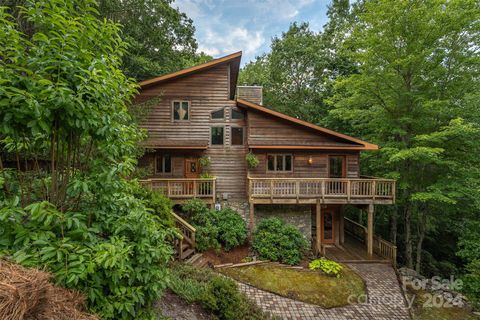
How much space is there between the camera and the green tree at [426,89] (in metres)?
8.98

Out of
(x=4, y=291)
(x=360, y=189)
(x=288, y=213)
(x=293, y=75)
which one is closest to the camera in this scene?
(x=4, y=291)

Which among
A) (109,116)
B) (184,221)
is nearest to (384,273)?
(184,221)

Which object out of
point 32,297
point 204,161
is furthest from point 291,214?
point 32,297

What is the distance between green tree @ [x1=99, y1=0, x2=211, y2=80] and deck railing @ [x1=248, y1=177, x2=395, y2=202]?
10667 mm

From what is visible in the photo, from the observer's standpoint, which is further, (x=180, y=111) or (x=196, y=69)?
(x=180, y=111)

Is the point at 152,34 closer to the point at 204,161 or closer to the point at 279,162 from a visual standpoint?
the point at 204,161

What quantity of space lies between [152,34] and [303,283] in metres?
17.9

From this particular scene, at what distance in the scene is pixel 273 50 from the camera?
2203 cm

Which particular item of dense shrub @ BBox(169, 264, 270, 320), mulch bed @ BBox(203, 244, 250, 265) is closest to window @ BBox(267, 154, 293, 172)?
mulch bed @ BBox(203, 244, 250, 265)

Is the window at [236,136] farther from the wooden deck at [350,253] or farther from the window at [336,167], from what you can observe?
the wooden deck at [350,253]

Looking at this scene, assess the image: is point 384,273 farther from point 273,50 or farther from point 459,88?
point 273,50

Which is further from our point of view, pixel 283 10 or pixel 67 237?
pixel 283 10

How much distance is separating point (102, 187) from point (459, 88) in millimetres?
13735

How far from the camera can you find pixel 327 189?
10.2m
